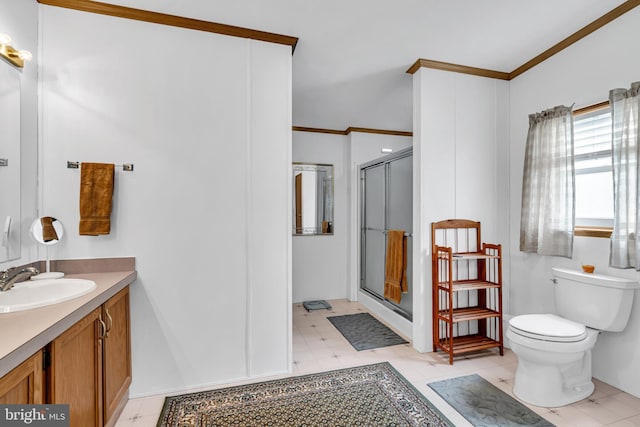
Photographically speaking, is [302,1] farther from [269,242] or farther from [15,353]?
[15,353]

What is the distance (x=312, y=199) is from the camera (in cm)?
430

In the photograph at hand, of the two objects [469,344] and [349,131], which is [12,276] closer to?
[469,344]

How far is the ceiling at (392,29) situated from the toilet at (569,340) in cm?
176

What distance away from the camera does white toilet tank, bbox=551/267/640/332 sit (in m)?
1.94

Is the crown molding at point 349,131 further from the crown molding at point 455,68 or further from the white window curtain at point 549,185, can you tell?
the white window curtain at point 549,185

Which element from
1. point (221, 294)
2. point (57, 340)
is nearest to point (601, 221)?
point (221, 294)

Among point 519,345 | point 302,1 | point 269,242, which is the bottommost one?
point 519,345

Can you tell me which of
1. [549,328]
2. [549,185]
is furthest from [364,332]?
[549,185]

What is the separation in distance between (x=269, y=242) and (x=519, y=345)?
1769mm

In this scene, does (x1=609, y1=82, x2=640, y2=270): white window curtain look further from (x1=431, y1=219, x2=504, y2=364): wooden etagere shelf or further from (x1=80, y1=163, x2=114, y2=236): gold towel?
(x1=80, y1=163, x2=114, y2=236): gold towel

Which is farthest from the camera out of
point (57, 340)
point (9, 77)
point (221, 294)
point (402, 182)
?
point (402, 182)

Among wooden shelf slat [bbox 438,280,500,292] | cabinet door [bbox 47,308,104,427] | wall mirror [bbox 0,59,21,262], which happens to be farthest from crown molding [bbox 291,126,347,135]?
cabinet door [bbox 47,308,104,427]

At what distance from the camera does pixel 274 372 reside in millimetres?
2277

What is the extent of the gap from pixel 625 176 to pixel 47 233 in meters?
3.51
